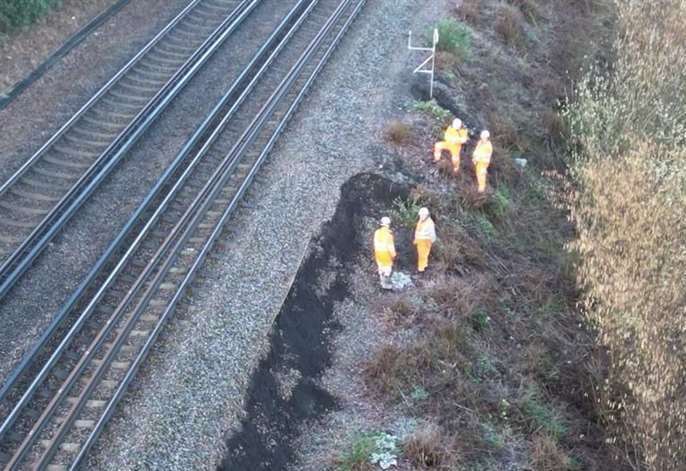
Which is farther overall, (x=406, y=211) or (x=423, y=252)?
(x=406, y=211)

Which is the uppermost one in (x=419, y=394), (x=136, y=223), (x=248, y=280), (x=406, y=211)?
(x=136, y=223)

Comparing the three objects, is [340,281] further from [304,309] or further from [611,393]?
[611,393]

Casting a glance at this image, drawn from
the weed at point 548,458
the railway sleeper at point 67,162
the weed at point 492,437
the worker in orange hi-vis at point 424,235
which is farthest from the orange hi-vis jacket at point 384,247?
the railway sleeper at point 67,162

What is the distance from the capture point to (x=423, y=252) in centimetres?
1260

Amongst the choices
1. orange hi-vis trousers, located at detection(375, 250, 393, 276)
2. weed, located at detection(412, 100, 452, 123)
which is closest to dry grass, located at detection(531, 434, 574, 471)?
orange hi-vis trousers, located at detection(375, 250, 393, 276)

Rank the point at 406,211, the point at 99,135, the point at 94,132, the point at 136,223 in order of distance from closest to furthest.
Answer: the point at 136,223, the point at 406,211, the point at 99,135, the point at 94,132

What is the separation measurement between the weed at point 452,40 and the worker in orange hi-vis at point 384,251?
825 centimetres

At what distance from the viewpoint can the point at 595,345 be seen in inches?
483

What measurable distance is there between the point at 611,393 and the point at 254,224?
6134mm

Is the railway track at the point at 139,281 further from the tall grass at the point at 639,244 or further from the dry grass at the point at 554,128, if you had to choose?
the tall grass at the point at 639,244

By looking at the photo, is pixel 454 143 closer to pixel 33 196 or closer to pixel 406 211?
pixel 406 211

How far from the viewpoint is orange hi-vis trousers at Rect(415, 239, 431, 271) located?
1245 cm

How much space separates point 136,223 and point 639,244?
26.3ft

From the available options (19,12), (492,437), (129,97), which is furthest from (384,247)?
(19,12)
